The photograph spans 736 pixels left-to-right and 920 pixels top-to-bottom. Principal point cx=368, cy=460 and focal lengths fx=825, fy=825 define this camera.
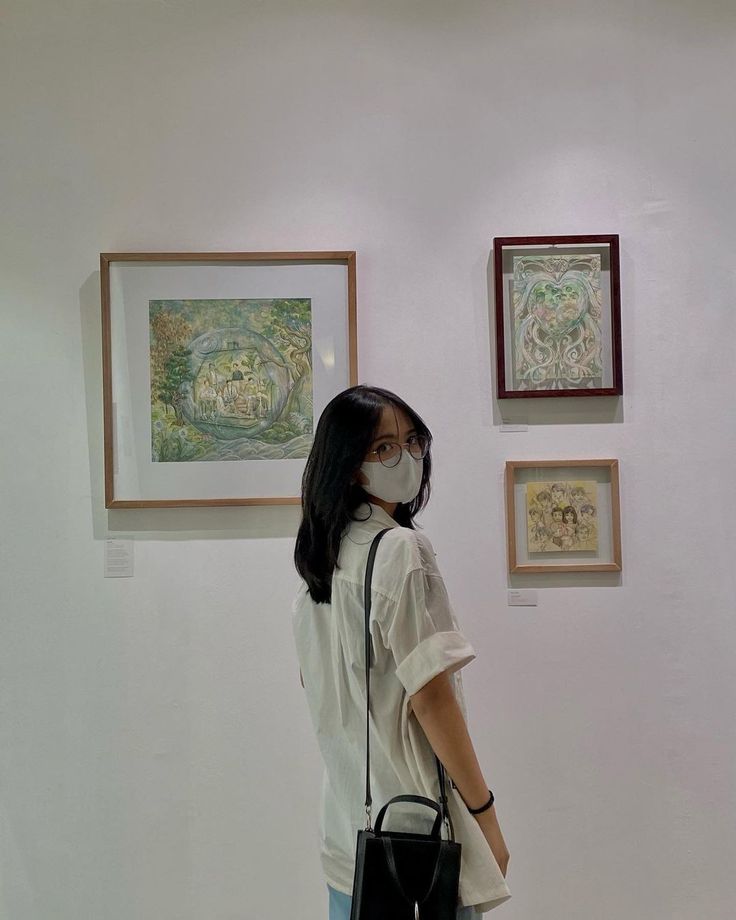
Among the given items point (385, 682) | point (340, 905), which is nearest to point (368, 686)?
point (385, 682)

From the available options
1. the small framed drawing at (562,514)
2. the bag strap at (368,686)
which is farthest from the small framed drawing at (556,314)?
the bag strap at (368,686)

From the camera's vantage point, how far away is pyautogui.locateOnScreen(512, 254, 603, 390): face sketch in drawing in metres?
1.85

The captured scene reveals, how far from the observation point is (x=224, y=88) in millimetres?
1871

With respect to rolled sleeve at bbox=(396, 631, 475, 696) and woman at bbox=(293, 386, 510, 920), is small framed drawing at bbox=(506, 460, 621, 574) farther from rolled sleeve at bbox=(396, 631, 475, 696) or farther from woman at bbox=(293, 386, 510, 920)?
rolled sleeve at bbox=(396, 631, 475, 696)

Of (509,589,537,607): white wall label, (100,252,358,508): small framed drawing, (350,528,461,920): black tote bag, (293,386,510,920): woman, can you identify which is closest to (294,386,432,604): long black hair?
(293,386,510,920): woman

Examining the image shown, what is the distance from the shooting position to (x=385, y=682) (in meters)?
1.18

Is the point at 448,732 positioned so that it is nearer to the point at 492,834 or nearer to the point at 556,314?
the point at 492,834

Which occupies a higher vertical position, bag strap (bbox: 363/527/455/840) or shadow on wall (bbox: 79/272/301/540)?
shadow on wall (bbox: 79/272/301/540)

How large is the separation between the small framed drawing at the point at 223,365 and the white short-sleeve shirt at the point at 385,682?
2.09ft

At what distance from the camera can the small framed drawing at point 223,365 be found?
1.83m

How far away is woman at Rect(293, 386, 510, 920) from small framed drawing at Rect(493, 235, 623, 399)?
2.10 ft

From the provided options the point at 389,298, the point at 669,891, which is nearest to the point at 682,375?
the point at 389,298

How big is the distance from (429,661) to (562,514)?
82 centimetres

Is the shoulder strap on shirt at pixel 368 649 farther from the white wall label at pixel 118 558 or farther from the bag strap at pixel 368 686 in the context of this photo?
the white wall label at pixel 118 558
